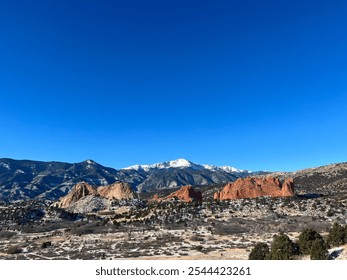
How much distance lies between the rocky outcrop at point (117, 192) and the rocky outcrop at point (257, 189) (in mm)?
44557

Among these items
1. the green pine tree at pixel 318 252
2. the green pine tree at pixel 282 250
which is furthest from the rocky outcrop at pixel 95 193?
the green pine tree at pixel 318 252

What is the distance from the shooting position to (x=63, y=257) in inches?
1435

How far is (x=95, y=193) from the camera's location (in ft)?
443

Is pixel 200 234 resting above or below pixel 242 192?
below

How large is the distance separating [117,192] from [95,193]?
8728 millimetres

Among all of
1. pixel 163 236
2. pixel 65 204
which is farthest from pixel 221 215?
pixel 65 204

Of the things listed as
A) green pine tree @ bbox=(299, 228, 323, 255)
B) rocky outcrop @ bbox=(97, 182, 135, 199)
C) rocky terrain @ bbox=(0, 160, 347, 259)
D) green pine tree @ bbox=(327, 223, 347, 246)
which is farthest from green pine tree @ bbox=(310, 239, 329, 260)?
rocky outcrop @ bbox=(97, 182, 135, 199)

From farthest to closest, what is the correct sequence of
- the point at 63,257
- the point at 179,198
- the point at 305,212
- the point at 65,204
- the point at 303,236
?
the point at 65,204
the point at 179,198
the point at 305,212
the point at 63,257
the point at 303,236

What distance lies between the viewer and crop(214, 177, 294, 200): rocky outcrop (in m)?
96.1

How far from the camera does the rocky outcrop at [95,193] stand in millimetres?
131000

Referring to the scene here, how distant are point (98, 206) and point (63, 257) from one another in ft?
274

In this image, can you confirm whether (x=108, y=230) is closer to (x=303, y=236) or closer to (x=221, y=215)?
(x=221, y=215)

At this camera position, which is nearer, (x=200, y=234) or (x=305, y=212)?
(x=200, y=234)
